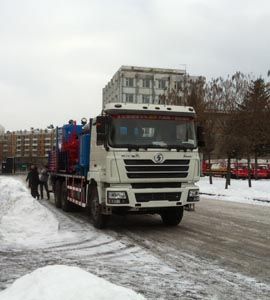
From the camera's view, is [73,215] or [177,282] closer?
[177,282]

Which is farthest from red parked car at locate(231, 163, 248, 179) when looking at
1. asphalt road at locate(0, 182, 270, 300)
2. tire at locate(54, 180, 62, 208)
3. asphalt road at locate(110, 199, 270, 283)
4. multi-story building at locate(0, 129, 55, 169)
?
multi-story building at locate(0, 129, 55, 169)

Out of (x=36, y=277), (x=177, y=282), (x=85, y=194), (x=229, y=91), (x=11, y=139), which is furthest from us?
(x=11, y=139)

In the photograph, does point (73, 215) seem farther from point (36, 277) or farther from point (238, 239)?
point (36, 277)

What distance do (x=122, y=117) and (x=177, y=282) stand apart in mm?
6022

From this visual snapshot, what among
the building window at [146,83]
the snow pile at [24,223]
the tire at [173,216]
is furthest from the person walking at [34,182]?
the building window at [146,83]

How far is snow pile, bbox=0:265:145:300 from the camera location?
4.98m

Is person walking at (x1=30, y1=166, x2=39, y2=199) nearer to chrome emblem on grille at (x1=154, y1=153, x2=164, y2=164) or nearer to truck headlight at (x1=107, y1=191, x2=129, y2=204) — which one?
truck headlight at (x1=107, y1=191, x2=129, y2=204)

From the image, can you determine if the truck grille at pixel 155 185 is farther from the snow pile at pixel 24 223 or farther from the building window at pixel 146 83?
the building window at pixel 146 83

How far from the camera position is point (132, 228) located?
14242 mm

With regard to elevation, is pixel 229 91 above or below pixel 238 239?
above

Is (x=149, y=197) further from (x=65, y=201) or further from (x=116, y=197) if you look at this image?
(x=65, y=201)

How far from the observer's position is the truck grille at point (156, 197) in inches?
506

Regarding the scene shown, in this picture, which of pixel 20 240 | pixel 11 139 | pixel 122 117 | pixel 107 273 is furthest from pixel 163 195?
pixel 11 139

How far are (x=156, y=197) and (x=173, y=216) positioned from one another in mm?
1886
